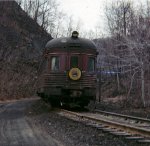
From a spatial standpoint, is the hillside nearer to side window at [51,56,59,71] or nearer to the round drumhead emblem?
side window at [51,56,59,71]

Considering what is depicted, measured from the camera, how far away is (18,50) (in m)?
54.8

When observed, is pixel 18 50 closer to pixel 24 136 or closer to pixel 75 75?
pixel 75 75

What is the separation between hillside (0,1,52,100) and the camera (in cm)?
4536

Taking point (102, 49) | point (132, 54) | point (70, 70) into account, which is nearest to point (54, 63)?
point (70, 70)

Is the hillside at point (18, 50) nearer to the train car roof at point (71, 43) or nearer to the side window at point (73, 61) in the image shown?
the train car roof at point (71, 43)

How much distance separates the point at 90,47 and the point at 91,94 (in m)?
2.23

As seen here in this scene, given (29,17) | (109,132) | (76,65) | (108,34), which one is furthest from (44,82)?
(29,17)

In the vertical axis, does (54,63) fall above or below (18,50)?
below

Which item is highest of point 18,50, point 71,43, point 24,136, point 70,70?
point 18,50

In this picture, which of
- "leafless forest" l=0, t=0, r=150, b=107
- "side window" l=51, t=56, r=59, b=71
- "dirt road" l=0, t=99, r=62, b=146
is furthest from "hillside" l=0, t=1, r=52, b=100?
"dirt road" l=0, t=99, r=62, b=146

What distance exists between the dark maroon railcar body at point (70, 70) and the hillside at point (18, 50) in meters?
19.8

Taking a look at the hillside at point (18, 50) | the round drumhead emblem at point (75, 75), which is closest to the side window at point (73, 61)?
the round drumhead emblem at point (75, 75)

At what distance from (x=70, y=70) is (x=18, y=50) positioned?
35.3 metres

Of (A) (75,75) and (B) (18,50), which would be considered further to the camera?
(B) (18,50)
